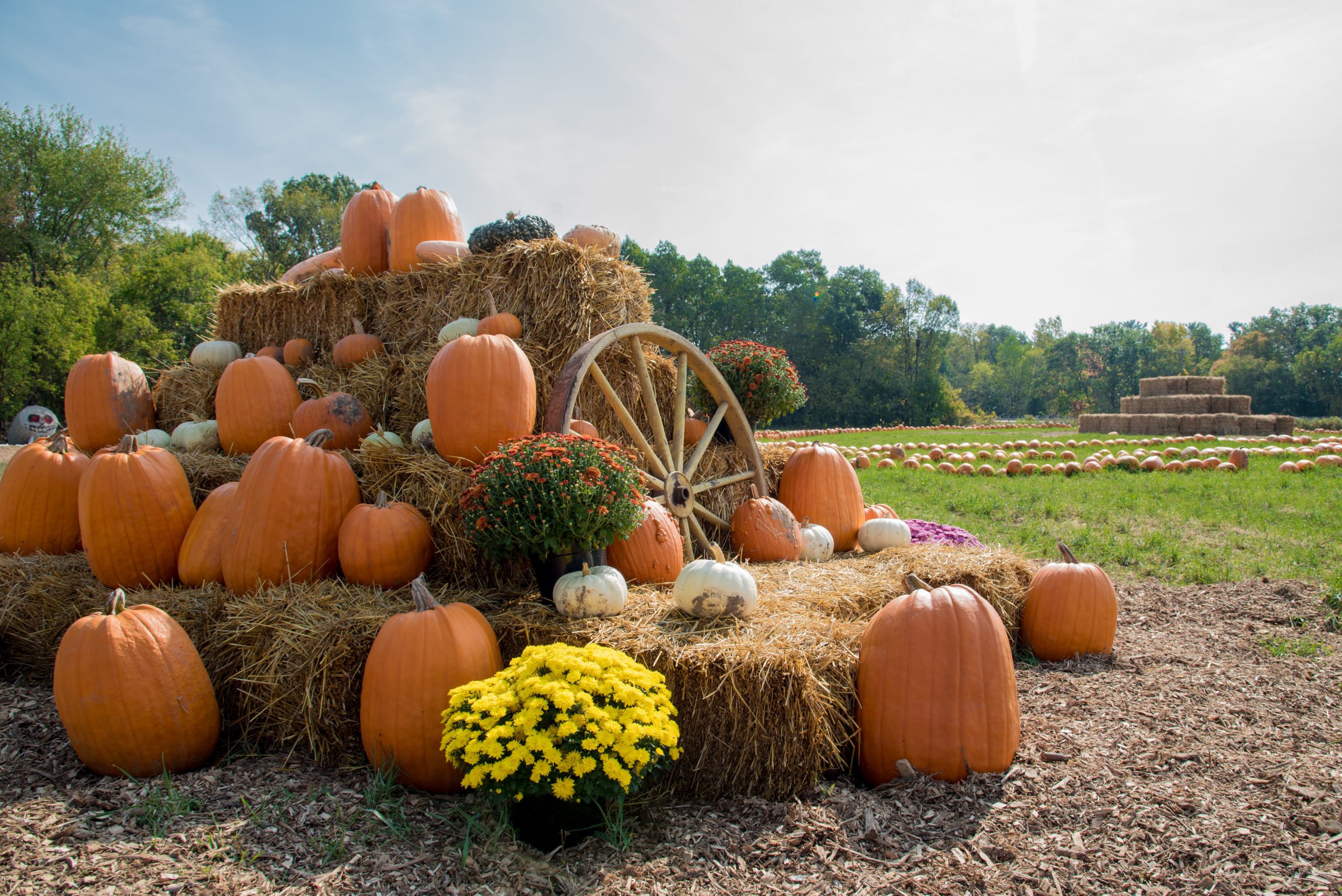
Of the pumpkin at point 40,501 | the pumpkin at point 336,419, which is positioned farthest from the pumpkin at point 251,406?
the pumpkin at point 40,501

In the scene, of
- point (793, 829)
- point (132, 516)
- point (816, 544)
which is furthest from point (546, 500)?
point (816, 544)

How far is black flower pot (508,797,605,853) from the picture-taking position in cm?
202

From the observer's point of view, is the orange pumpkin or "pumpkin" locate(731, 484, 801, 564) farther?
the orange pumpkin

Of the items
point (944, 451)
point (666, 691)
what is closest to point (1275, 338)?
point (944, 451)

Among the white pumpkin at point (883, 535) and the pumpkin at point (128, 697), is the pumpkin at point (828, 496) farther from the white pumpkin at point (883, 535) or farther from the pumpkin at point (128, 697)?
the pumpkin at point (128, 697)

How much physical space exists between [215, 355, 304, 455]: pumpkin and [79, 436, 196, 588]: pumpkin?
736 mm

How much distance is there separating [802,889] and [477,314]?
12.0ft

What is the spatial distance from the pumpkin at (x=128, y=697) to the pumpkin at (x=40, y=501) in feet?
5.83

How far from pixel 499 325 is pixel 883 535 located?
2716mm

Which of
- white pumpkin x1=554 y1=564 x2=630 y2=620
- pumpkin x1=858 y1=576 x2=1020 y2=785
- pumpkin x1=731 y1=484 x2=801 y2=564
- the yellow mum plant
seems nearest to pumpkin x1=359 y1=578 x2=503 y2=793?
the yellow mum plant

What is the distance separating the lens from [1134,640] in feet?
13.1

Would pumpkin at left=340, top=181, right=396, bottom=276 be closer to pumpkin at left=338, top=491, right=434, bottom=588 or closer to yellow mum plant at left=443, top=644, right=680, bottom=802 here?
pumpkin at left=338, top=491, right=434, bottom=588

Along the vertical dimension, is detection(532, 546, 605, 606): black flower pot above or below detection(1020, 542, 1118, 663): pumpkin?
above

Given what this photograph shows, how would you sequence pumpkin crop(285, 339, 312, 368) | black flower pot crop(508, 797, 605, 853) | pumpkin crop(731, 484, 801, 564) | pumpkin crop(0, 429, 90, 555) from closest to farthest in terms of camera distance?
black flower pot crop(508, 797, 605, 853), pumpkin crop(0, 429, 90, 555), pumpkin crop(731, 484, 801, 564), pumpkin crop(285, 339, 312, 368)
